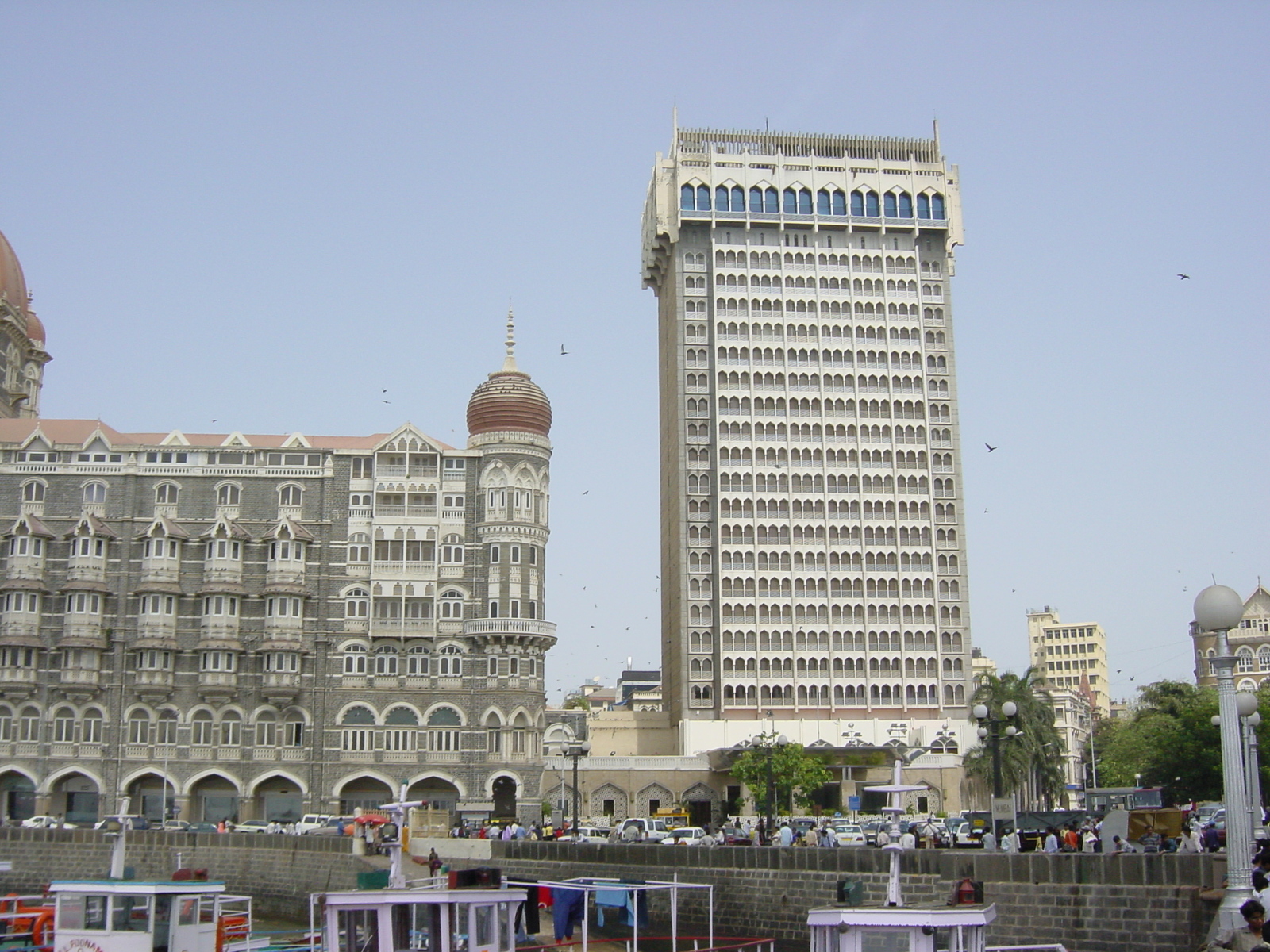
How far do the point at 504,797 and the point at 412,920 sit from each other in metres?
54.7

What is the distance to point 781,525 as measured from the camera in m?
102

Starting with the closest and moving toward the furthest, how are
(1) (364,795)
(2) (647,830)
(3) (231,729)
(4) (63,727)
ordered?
(2) (647,830) → (4) (63,727) → (3) (231,729) → (1) (364,795)

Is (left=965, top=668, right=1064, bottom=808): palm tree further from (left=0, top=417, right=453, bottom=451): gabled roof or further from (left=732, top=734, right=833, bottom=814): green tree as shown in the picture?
(left=0, top=417, right=453, bottom=451): gabled roof

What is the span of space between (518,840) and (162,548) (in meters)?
35.8

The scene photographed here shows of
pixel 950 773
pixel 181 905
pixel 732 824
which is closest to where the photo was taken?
pixel 181 905

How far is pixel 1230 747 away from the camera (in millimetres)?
21797

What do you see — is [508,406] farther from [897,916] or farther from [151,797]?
[897,916]

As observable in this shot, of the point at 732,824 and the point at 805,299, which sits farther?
the point at 805,299

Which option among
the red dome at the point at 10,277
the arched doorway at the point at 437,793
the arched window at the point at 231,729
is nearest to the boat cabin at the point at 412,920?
the arched doorway at the point at 437,793

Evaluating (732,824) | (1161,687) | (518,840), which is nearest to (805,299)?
(1161,687)

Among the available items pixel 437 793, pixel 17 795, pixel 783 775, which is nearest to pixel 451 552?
pixel 437 793

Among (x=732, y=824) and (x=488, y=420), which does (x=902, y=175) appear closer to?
(x=488, y=420)

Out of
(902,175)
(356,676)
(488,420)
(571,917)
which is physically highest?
(902,175)

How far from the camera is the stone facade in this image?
77875 millimetres
